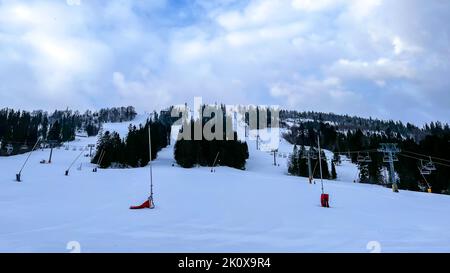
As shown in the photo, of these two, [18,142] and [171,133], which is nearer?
[18,142]

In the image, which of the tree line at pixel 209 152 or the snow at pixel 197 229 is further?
the tree line at pixel 209 152

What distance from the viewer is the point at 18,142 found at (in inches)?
3767

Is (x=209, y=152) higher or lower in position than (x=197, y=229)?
higher

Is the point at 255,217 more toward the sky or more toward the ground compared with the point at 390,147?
more toward the ground

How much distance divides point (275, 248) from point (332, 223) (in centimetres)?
550

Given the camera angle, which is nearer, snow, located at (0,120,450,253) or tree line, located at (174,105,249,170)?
snow, located at (0,120,450,253)

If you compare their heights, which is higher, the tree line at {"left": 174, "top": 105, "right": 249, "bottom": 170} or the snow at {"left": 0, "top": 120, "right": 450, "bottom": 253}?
the tree line at {"left": 174, "top": 105, "right": 249, "bottom": 170}

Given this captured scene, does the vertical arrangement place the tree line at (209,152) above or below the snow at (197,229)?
above

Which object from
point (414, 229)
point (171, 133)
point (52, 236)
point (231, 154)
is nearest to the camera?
point (52, 236)

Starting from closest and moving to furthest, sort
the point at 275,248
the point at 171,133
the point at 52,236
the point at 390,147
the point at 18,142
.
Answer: the point at 275,248 → the point at 52,236 → the point at 390,147 → the point at 18,142 → the point at 171,133

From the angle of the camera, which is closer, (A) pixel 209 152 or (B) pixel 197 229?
(B) pixel 197 229
